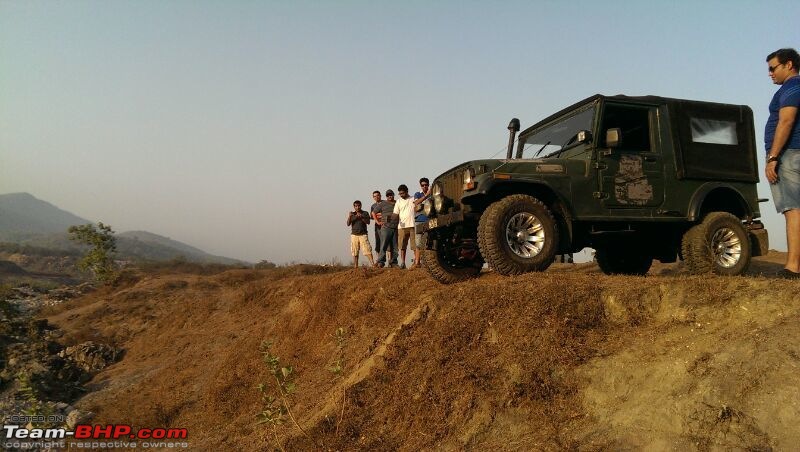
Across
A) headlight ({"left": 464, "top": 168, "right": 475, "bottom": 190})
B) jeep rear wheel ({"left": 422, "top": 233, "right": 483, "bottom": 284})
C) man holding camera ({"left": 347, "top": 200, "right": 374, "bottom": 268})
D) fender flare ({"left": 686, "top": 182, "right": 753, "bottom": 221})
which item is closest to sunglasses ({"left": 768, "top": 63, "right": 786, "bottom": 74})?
fender flare ({"left": 686, "top": 182, "right": 753, "bottom": 221})

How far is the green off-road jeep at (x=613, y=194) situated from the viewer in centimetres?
545

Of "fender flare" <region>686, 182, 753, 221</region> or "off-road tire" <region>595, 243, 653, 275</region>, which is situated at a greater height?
"fender flare" <region>686, 182, 753, 221</region>

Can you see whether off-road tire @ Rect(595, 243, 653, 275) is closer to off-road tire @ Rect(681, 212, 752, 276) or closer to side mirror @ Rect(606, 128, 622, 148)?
off-road tire @ Rect(681, 212, 752, 276)

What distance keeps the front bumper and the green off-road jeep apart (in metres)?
0.02

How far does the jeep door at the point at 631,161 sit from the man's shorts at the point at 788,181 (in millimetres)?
1626

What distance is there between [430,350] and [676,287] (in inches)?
93.5

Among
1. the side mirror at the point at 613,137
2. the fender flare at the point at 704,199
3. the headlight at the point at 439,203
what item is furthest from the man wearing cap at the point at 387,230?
the fender flare at the point at 704,199

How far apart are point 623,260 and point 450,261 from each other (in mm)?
3265

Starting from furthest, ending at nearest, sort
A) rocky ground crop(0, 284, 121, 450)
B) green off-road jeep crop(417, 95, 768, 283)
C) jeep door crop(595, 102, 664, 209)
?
rocky ground crop(0, 284, 121, 450)
jeep door crop(595, 102, 664, 209)
green off-road jeep crop(417, 95, 768, 283)

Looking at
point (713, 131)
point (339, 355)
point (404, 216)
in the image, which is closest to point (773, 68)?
point (713, 131)

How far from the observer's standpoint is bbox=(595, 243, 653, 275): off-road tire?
746 centimetres

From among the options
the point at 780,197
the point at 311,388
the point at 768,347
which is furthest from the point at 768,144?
the point at 311,388

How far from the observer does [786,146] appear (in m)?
4.49

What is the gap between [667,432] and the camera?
293cm
